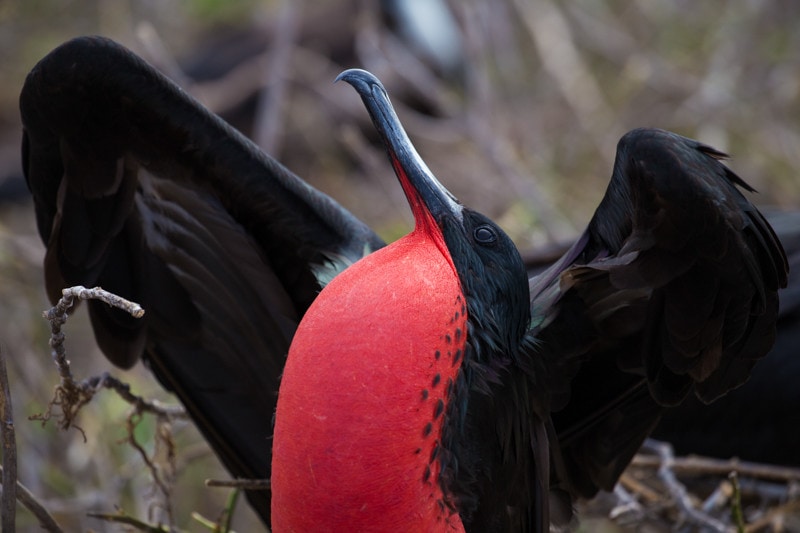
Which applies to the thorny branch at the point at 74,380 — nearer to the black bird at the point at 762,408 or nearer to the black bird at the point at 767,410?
the black bird at the point at 762,408

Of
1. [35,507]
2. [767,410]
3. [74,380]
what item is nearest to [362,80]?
[74,380]

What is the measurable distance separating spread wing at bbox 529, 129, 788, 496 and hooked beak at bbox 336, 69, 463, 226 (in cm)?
25

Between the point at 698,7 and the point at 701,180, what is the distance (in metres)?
3.17

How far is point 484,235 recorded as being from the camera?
5.51 ft

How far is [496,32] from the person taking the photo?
4.31 m

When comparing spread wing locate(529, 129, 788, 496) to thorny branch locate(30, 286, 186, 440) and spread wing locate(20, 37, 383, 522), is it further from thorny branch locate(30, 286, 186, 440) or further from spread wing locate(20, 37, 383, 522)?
thorny branch locate(30, 286, 186, 440)

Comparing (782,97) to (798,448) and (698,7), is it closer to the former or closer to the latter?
(698,7)

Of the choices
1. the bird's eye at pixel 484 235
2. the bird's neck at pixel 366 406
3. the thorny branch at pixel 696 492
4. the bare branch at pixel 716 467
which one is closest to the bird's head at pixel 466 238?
the bird's eye at pixel 484 235

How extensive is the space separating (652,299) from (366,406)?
0.53m

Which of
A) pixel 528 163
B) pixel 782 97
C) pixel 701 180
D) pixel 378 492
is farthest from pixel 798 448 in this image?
pixel 782 97

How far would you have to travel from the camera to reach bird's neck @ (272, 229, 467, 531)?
4.72 ft

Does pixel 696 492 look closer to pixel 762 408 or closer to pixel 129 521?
pixel 762 408

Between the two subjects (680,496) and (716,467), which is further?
(716,467)

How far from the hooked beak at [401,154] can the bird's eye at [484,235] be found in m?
0.06
